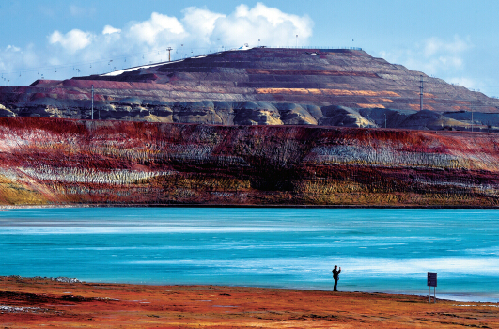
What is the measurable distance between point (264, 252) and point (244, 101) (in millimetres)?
128702

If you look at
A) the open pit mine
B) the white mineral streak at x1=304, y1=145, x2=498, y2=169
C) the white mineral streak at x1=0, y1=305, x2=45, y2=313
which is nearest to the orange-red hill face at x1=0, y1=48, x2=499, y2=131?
the open pit mine

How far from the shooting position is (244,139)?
4700 inches

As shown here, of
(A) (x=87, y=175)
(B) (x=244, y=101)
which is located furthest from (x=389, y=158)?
(B) (x=244, y=101)

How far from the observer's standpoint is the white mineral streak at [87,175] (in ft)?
356

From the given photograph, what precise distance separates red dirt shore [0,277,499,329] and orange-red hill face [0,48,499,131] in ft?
409

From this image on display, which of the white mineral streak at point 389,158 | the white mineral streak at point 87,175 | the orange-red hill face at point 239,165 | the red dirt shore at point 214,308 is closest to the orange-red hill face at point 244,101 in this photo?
the orange-red hill face at point 239,165

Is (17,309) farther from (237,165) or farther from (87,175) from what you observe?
(237,165)

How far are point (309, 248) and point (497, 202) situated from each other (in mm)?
67283

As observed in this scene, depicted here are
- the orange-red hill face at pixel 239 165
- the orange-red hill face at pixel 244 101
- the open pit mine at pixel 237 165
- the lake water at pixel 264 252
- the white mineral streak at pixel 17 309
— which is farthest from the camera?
the orange-red hill face at pixel 244 101

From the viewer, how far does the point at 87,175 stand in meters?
111

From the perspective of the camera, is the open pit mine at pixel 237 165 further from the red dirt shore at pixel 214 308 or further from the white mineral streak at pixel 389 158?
the red dirt shore at pixel 214 308

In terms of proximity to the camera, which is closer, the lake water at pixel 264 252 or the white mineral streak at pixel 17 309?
the white mineral streak at pixel 17 309

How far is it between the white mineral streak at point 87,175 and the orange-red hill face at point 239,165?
0.48 ft

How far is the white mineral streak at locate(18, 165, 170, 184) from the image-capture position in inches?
4267
